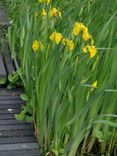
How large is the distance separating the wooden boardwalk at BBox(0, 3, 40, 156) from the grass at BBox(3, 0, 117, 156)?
0.18ft

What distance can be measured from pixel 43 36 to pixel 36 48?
29 cm

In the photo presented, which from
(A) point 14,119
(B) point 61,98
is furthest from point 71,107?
(A) point 14,119

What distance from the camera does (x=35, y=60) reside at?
2.44 metres

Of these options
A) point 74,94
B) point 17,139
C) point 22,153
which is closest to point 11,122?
point 17,139

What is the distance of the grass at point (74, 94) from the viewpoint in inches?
84.4

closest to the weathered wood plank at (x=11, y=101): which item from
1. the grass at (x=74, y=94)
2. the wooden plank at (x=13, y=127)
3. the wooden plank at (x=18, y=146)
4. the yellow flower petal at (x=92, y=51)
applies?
the grass at (x=74, y=94)

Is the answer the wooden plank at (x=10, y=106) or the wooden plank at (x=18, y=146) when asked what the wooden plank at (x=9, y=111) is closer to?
the wooden plank at (x=10, y=106)

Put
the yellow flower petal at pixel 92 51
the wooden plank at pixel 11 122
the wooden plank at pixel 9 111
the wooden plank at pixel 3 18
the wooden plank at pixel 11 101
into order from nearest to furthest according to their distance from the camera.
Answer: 1. the yellow flower petal at pixel 92 51
2. the wooden plank at pixel 11 122
3. the wooden plank at pixel 9 111
4. the wooden plank at pixel 11 101
5. the wooden plank at pixel 3 18

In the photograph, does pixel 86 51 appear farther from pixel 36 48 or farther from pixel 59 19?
pixel 59 19

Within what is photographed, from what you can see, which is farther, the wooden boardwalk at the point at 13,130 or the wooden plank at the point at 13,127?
the wooden plank at the point at 13,127

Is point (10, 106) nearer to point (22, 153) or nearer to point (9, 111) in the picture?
point (9, 111)

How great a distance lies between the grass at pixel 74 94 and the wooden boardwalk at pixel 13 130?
6 cm

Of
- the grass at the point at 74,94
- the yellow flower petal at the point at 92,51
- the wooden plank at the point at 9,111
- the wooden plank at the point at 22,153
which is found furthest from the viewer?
the wooden plank at the point at 9,111

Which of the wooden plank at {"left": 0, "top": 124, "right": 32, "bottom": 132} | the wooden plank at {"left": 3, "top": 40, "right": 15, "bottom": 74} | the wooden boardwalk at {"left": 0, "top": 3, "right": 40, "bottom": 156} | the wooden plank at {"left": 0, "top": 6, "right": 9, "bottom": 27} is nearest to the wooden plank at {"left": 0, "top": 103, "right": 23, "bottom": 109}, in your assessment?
the wooden boardwalk at {"left": 0, "top": 3, "right": 40, "bottom": 156}
